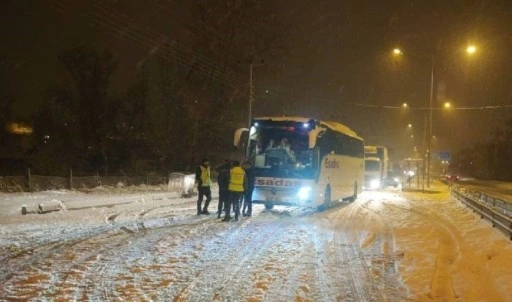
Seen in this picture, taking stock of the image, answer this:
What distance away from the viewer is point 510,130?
88312 millimetres

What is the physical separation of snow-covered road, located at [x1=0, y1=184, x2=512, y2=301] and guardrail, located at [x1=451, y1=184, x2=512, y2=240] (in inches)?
16.6

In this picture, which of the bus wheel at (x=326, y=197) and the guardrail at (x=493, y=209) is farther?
the bus wheel at (x=326, y=197)

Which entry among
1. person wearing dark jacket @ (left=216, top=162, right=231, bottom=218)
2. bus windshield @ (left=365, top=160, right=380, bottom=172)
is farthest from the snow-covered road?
bus windshield @ (left=365, top=160, right=380, bottom=172)

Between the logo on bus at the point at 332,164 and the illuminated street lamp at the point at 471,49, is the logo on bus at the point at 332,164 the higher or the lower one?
the lower one

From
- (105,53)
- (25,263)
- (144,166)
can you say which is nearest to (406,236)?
(25,263)

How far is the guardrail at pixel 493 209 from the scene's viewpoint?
48.3 ft

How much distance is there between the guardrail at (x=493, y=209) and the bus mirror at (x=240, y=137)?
346 inches

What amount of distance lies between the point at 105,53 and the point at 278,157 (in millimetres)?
26926

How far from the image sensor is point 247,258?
11070mm

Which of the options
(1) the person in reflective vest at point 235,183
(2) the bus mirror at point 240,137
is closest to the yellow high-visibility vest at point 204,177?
(1) the person in reflective vest at point 235,183

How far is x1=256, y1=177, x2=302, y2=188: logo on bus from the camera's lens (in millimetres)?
20812

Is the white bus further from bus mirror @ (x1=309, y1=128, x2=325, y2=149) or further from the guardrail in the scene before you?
the guardrail

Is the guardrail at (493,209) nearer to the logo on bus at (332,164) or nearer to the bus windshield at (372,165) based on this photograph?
the logo on bus at (332,164)

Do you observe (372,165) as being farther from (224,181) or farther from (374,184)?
(224,181)
